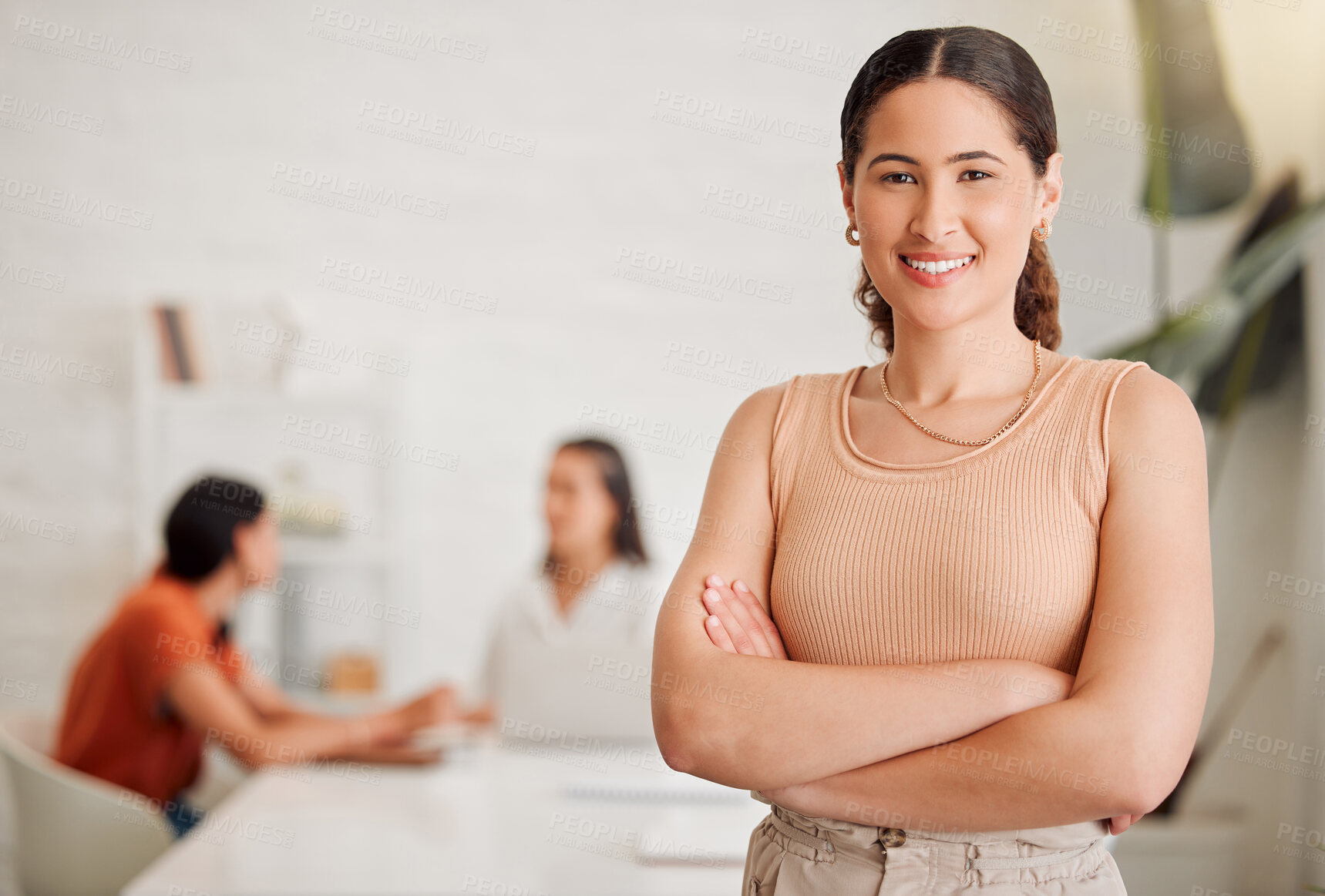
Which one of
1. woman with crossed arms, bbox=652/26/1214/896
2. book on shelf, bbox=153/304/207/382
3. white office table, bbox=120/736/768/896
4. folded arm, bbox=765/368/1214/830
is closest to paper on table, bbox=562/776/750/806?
white office table, bbox=120/736/768/896

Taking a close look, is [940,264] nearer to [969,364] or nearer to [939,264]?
[939,264]

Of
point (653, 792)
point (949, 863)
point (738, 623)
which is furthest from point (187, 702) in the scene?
point (949, 863)

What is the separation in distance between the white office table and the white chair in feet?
0.86

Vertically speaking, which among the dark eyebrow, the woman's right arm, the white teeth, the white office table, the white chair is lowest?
the white chair

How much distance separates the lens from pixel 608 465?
11.6 feet

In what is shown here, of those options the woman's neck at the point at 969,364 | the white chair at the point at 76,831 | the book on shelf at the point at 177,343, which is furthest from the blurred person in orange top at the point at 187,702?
the woman's neck at the point at 969,364

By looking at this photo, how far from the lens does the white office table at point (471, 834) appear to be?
1.92 m

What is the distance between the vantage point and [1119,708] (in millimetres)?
1024

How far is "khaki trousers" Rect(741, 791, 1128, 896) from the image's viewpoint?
41.4 inches

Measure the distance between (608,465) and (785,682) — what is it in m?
2.45

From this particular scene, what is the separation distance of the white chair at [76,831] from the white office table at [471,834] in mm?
261

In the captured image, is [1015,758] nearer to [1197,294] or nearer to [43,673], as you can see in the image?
[1197,294]

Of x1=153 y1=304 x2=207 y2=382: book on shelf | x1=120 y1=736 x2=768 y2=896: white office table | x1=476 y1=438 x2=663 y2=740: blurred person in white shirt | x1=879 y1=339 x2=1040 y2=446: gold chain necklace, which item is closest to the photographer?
x1=879 y1=339 x2=1040 y2=446: gold chain necklace

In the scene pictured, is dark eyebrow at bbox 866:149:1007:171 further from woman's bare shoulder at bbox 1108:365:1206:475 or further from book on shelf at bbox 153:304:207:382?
book on shelf at bbox 153:304:207:382
